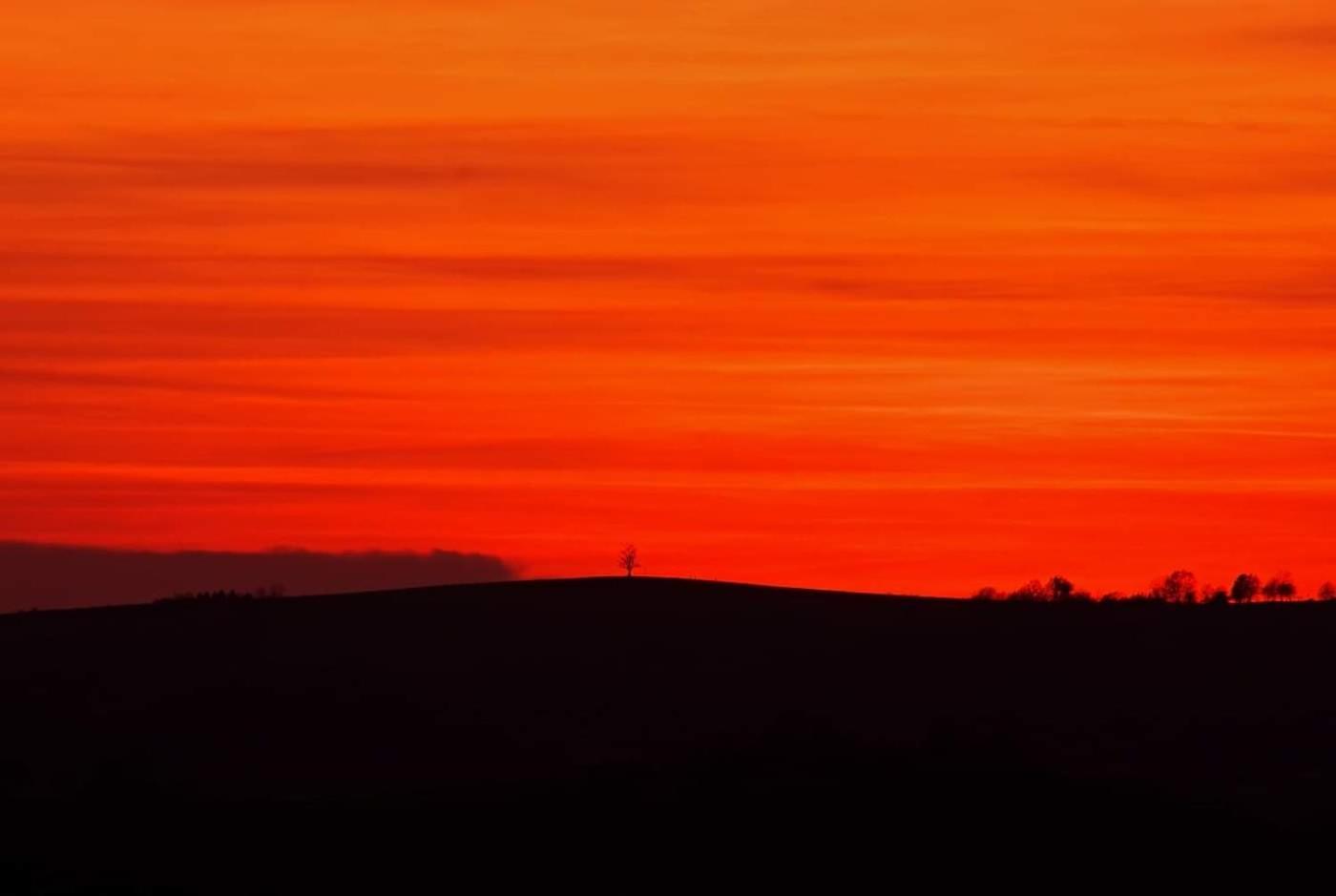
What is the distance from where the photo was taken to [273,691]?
154ft

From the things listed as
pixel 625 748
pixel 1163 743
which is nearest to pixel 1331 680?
pixel 1163 743

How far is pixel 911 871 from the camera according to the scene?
34844mm

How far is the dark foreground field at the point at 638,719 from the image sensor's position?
36.1 metres

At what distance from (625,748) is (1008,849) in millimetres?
8438

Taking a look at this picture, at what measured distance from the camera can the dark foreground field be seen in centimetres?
3612

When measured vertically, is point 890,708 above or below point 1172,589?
below

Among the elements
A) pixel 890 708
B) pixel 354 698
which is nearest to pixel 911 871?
pixel 890 708

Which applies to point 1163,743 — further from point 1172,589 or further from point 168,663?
point 168,663

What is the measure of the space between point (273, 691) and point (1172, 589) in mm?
18457

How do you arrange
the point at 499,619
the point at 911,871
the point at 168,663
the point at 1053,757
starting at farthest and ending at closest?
the point at 499,619
the point at 168,663
the point at 1053,757
the point at 911,871

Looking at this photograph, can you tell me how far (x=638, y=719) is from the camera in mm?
44406

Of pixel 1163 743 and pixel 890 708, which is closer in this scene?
pixel 1163 743

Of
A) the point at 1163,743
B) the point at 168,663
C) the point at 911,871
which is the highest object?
the point at 168,663

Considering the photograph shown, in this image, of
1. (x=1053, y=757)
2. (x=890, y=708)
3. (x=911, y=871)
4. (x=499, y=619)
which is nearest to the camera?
(x=911, y=871)
